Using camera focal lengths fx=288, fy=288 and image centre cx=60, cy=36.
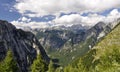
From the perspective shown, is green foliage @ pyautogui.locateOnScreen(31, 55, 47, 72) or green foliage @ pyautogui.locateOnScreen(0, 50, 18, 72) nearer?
green foliage @ pyautogui.locateOnScreen(0, 50, 18, 72)

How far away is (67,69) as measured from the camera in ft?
381

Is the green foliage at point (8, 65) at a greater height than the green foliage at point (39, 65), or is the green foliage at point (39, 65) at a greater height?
the green foliage at point (8, 65)

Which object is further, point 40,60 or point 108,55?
point 40,60

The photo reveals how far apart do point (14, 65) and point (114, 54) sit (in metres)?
22.8

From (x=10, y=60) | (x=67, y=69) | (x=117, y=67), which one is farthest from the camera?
(x=67, y=69)

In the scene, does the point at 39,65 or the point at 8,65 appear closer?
the point at 8,65

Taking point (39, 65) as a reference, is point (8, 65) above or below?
above

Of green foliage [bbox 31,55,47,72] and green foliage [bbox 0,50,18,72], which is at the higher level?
green foliage [bbox 0,50,18,72]

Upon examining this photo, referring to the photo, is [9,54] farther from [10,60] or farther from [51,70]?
[51,70]

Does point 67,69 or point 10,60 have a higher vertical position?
point 10,60

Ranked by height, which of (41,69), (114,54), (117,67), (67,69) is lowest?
(67,69)

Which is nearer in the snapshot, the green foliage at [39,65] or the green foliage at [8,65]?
the green foliage at [8,65]

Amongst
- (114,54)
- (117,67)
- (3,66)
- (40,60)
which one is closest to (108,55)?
(114,54)

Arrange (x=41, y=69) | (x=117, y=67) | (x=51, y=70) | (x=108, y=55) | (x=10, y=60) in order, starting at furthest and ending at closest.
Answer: (x=51, y=70), (x=41, y=69), (x=10, y=60), (x=108, y=55), (x=117, y=67)
